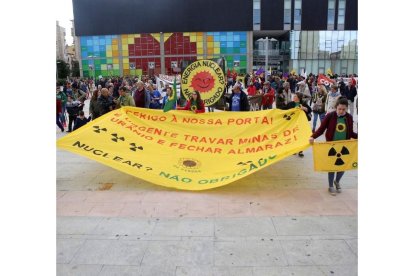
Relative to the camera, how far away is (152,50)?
57.2 metres

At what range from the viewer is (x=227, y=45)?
55.8m

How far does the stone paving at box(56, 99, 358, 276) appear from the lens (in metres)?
3.93

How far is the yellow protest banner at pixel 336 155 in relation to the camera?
19.1 feet

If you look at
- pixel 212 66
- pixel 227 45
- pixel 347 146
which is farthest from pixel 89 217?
pixel 227 45

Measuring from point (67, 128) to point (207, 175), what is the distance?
851 cm

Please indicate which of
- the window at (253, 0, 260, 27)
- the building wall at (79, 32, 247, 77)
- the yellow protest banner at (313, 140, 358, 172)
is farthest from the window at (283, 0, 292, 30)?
the yellow protest banner at (313, 140, 358, 172)

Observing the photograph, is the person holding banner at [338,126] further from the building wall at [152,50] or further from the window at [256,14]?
the window at [256,14]

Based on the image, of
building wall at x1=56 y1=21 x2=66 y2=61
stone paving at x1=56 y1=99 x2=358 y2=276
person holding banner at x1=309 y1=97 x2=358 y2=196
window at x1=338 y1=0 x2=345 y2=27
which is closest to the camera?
stone paving at x1=56 y1=99 x2=358 y2=276

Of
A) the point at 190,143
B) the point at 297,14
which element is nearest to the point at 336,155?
the point at 190,143

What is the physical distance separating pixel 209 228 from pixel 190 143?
243cm

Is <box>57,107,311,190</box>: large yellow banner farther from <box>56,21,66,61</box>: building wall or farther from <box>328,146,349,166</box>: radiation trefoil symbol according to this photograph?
<box>56,21,66,61</box>: building wall

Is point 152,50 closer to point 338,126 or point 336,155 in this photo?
point 338,126

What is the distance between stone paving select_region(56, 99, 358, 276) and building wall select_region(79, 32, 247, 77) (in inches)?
1987

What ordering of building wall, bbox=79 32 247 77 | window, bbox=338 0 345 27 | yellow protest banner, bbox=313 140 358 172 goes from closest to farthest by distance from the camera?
yellow protest banner, bbox=313 140 358 172, window, bbox=338 0 345 27, building wall, bbox=79 32 247 77
